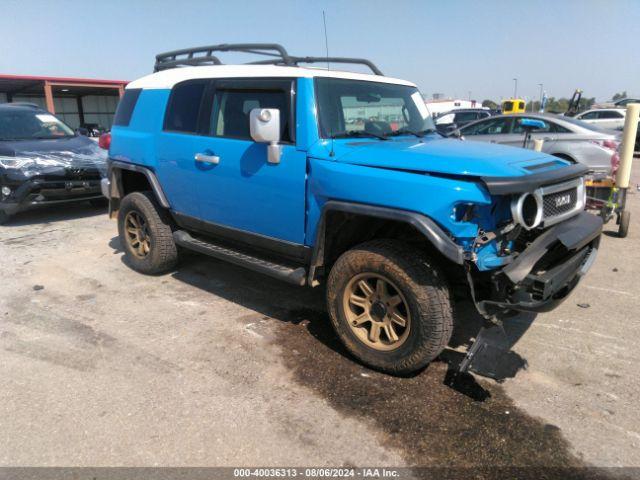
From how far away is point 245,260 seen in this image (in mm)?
4137

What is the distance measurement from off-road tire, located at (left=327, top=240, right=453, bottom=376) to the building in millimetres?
20091

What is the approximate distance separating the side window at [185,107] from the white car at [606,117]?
17.8m

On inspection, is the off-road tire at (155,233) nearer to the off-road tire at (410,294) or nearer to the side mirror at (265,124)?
the side mirror at (265,124)

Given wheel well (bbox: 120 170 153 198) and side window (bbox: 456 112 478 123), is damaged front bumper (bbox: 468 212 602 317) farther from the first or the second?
side window (bbox: 456 112 478 123)

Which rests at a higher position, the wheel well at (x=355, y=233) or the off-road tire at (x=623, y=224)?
the wheel well at (x=355, y=233)

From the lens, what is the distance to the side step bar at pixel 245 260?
374 centimetres

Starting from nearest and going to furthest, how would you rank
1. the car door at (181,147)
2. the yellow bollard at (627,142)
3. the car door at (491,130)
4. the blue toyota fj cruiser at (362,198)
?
the blue toyota fj cruiser at (362,198) < the car door at (181,147) < the yellow bollard at (627,142) < the car door at (491,130)

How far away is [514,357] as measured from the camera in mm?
3596

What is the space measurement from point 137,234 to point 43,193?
10.5ft

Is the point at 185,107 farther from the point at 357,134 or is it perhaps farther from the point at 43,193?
the point at 43,193

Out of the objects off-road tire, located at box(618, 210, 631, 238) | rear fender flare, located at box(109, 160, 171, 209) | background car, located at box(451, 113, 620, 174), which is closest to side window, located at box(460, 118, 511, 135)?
background car, located at box(451, 113, 620, 174)

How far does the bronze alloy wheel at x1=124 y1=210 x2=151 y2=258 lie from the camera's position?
17.3ft

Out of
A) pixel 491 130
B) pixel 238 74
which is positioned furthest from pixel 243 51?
pixel 491 130

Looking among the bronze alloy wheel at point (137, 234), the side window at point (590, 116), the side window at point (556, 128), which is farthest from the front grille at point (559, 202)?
the side window at point (590, 116)
